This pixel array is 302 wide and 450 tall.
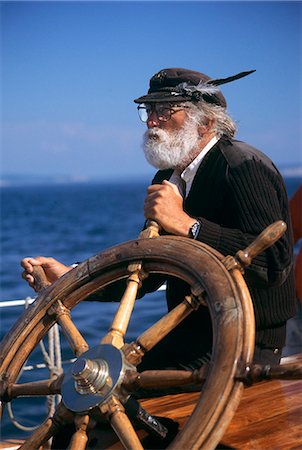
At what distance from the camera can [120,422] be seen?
6.34 ft

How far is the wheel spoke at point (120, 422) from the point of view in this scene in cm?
191

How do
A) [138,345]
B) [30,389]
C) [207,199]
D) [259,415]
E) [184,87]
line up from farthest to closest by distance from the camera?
[184,87] → [207,199] → [259,415] → [30,389] → [138,345]

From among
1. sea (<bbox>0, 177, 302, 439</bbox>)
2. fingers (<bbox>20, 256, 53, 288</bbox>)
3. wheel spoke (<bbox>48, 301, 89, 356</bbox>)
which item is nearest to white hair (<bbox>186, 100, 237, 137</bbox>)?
fingers (<bbox>20, 256, 53, 288</bbox>)

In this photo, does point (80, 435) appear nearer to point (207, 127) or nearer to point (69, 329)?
point (69, 329)

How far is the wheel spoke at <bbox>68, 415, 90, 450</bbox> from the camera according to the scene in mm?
1969

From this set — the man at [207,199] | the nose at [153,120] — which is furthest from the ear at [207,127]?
the nose at [153,120]

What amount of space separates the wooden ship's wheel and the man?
0.58 ft

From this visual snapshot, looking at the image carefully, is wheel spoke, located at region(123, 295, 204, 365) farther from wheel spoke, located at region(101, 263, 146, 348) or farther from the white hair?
the white hair

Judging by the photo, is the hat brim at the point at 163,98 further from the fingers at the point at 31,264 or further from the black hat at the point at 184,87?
the fingers at the point at 31,264

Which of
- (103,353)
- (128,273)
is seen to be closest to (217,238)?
(128,273)

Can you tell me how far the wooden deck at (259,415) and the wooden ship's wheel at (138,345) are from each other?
18cm

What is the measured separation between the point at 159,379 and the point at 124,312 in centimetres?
24

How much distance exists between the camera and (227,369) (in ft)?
5.80

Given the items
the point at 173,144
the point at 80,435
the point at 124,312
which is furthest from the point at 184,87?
Result: the point at 80,435
